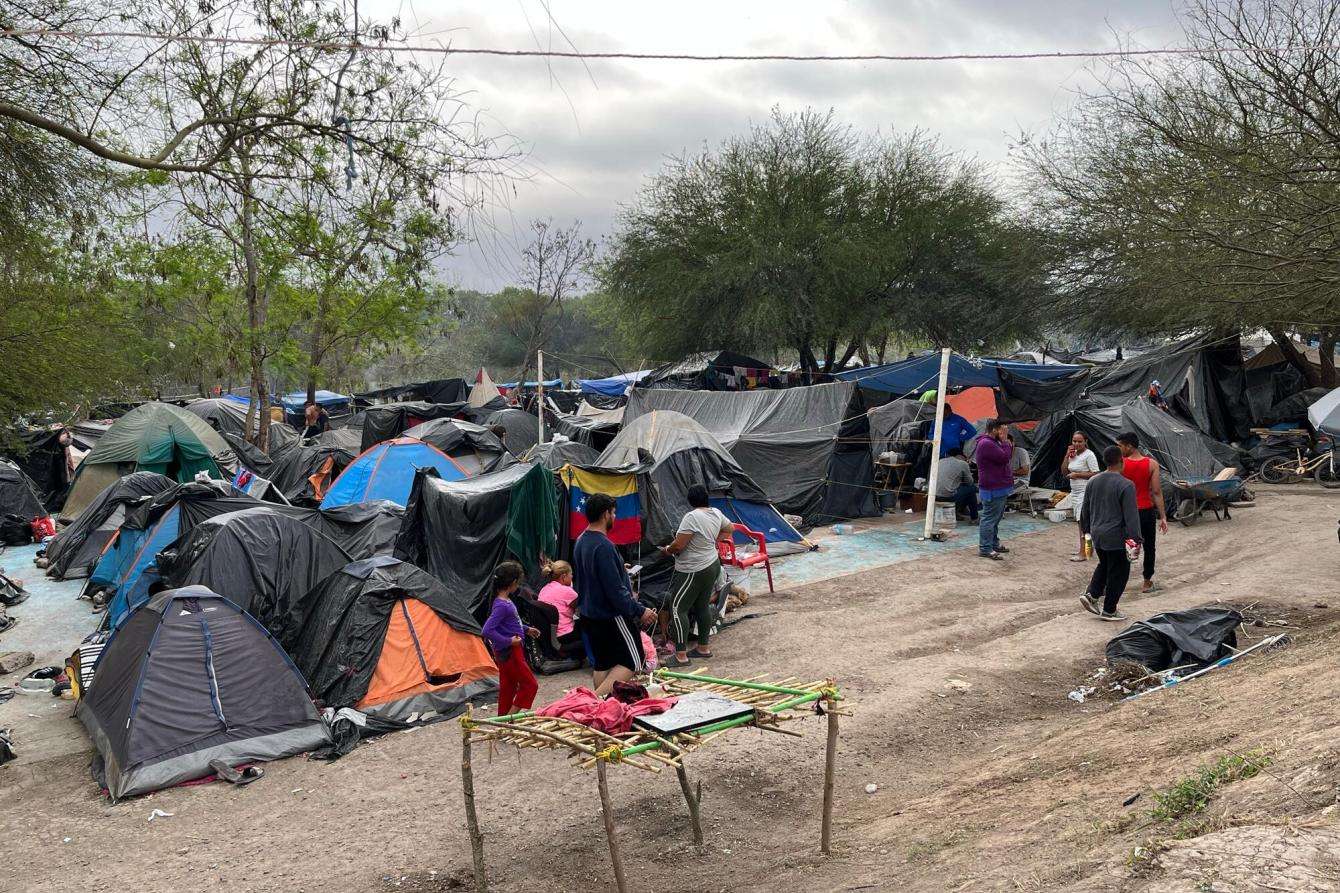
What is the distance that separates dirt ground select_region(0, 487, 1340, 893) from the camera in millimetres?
3646

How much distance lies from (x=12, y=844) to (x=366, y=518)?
5999 millimetres

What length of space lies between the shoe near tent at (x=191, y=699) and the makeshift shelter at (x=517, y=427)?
13.9 metres

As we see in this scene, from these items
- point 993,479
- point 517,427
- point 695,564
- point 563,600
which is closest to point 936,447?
point 993,479

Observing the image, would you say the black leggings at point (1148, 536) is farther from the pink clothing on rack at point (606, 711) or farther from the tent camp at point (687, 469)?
the pink clothing on rack at point (606, 711)

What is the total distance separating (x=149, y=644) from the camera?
23.3 feet

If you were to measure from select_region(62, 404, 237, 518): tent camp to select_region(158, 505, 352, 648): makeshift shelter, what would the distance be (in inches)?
341

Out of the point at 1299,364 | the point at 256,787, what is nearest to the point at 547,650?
the point at 256,787

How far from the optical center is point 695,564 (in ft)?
28.1

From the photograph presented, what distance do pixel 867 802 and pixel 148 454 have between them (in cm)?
1582

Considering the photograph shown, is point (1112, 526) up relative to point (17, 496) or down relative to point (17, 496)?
up

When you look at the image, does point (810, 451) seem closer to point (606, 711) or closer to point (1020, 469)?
point (1020, 469)

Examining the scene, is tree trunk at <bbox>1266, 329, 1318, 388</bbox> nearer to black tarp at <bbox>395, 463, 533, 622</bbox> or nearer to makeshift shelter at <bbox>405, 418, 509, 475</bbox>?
makeshift shelter at <bbox>405, 418, 509, 475</bbox>

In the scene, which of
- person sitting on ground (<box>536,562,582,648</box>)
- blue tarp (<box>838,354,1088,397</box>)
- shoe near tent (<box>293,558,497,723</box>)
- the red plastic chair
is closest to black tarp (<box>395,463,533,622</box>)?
person sitting on ground (<box>536,562,582,648</box>)

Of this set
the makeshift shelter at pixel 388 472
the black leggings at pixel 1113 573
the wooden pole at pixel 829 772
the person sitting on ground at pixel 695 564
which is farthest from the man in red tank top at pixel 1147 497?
the makeshift shelter at pixel 388 472
